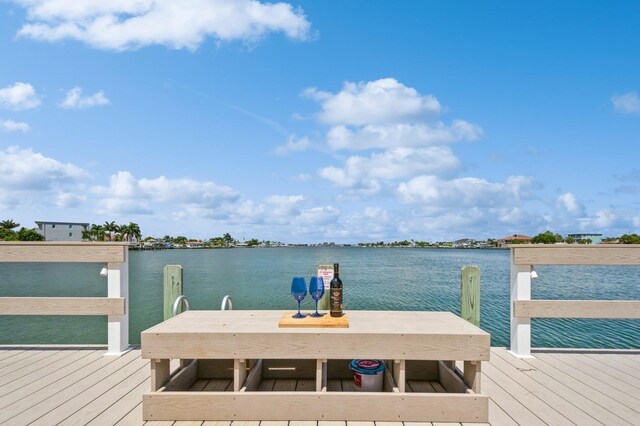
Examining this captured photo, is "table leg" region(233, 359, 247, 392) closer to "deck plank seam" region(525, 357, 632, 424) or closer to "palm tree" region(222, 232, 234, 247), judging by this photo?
"deck plank seam" region(525, 357, 632, 424)

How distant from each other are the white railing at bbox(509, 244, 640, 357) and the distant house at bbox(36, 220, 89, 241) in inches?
4290

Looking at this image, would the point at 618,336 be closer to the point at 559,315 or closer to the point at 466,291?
the point at 559,315

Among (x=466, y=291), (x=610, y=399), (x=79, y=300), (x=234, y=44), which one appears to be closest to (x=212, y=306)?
(x=234, y=44)

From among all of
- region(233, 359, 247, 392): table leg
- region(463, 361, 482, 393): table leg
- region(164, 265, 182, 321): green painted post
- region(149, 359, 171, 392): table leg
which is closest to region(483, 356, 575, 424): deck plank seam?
region(463, 361, 482, 393): table leg

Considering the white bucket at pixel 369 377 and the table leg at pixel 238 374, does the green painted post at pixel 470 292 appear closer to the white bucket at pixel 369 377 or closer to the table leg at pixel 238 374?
the white bucket at pixel 369 377

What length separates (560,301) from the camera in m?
4.48

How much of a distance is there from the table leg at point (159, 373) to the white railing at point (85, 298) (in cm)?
175

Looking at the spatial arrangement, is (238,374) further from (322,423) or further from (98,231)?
(98,231)

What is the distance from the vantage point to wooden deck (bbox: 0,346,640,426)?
9.55 ft

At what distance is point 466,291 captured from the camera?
14.5ft

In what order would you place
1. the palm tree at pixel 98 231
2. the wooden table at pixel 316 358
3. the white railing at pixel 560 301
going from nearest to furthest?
the wooden table at pixel 316 358 < the white railing at pixel 560 301 < the palm tree at pixel 98 231

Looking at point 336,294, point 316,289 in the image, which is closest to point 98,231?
point 316,289

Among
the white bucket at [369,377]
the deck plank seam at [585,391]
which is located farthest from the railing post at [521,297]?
the white bucket at [369,377]

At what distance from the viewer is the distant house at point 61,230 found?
3735 inches
